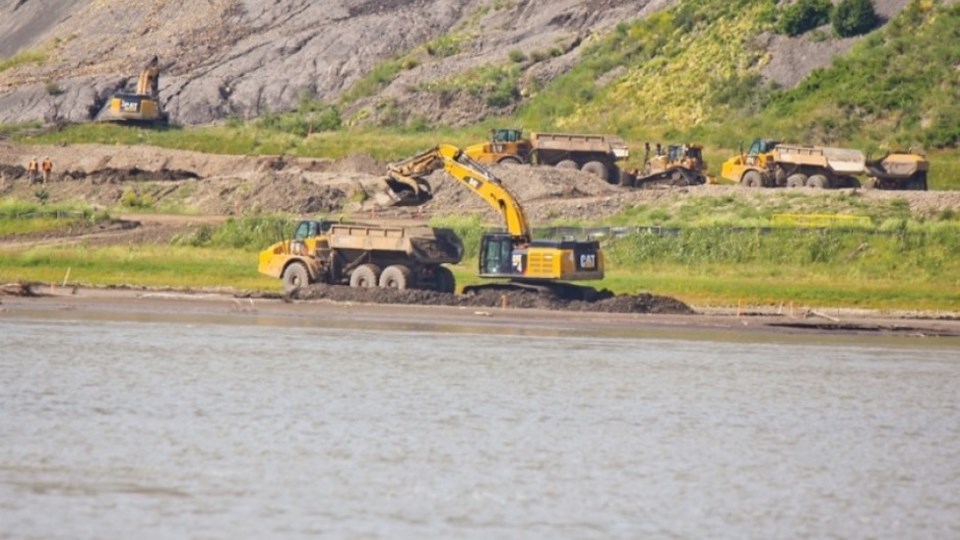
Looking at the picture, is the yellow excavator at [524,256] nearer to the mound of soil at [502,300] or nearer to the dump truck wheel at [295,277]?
the mound of soil at [502,300]

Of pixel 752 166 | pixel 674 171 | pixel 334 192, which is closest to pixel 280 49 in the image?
pixel 334 192

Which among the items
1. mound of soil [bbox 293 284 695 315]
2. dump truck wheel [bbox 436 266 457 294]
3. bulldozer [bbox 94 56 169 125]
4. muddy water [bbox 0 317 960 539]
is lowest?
muddy water [bbox 0 317 960 539]

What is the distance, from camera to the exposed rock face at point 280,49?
94938 mm

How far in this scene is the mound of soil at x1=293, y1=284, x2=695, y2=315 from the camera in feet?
155

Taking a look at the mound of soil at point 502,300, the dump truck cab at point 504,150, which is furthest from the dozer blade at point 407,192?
the mound of soil at point 502,300

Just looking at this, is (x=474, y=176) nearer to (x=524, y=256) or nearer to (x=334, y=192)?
(x=524, y=256)

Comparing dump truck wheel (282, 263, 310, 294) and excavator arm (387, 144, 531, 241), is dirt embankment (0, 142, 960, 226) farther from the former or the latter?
dump truck wheel (282, 263, 310, 294)

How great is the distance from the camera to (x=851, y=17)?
8506cm

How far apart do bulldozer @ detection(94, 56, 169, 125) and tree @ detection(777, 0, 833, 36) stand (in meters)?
27.8

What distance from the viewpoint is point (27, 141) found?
85688 mm

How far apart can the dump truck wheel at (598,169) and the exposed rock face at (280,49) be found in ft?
58.8

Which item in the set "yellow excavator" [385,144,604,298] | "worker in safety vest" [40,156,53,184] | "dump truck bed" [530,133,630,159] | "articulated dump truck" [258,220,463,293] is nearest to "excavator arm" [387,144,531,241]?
"yellow excavator" [385,144,604,298]

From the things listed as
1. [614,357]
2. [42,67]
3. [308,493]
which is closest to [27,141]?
[42,67]

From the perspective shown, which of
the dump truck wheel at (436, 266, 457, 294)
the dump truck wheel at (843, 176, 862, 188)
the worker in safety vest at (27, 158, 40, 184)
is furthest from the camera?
the worker in safety vest at (27, 158, 40, 184)
